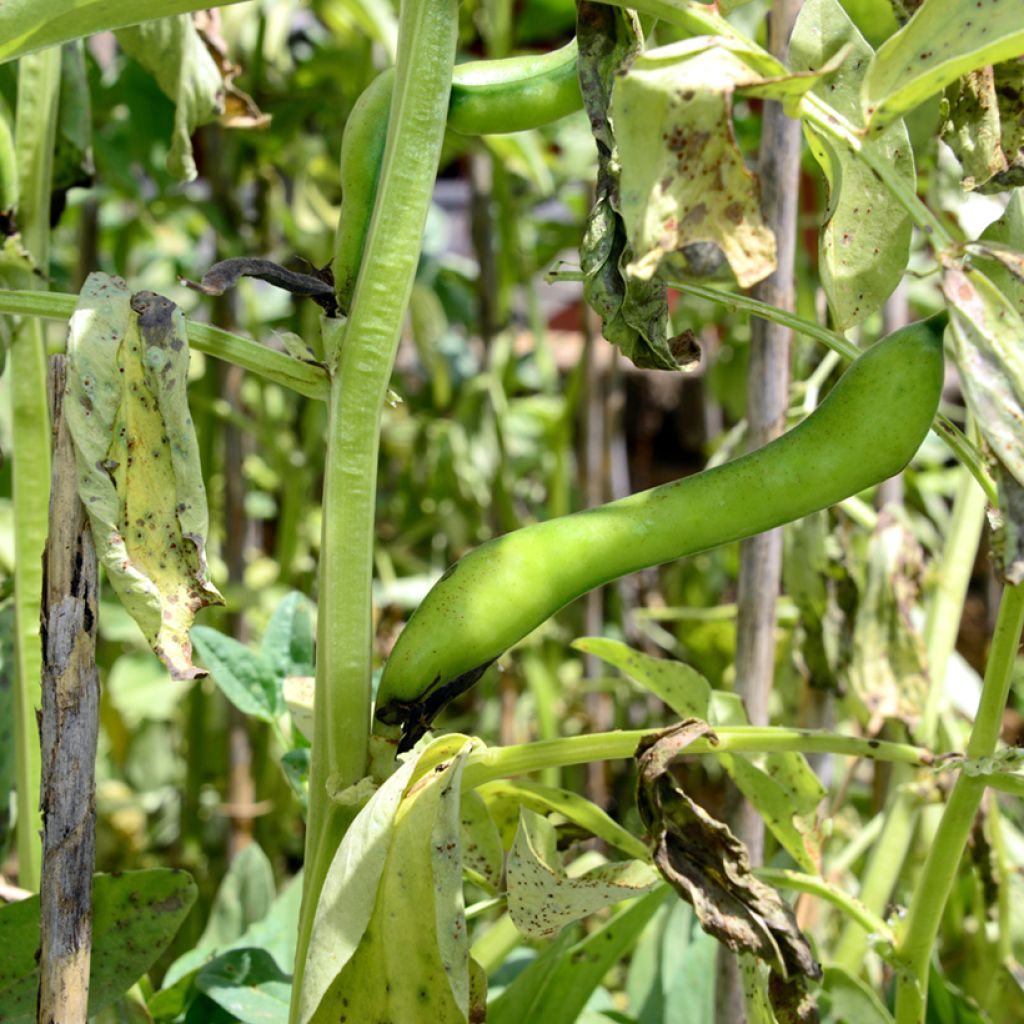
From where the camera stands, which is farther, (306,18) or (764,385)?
(306,18)

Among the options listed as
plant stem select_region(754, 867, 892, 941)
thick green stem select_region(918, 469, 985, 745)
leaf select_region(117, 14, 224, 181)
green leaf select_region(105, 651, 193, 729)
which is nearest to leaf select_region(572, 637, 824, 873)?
plant stem select_region(754, 867, 892, 941)

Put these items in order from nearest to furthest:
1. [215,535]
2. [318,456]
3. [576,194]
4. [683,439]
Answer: [318,456], [215,535], [576,194], [683,439]

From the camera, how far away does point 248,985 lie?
584mm

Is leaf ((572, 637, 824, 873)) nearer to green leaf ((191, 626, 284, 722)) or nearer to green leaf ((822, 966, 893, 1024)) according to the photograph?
green leaf ((822, 966, 893, 1024))

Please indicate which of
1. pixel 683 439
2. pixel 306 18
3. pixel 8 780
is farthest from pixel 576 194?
pixel 8 780

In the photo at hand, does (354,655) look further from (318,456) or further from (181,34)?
(318,456)

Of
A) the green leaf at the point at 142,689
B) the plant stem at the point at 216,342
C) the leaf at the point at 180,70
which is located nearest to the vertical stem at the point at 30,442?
the leaf at the point at 180,70

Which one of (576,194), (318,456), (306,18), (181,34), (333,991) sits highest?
(306,18)

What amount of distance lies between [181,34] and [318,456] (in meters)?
0.68

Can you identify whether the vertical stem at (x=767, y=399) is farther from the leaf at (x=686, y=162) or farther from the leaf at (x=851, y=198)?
the leaf at (x=686, y=162)

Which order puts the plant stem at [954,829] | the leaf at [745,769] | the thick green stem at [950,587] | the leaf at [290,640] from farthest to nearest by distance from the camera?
the thick green stem at [950,587], the leaf at [290,640], the leaf at [745,769], the plant stem at [954,829]

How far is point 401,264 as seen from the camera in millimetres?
399

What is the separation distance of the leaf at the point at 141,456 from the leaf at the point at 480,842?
18 cm

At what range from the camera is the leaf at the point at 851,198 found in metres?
0.43
